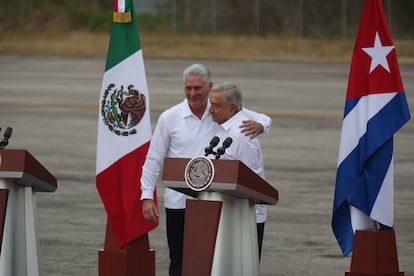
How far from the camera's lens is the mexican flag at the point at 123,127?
967 cm

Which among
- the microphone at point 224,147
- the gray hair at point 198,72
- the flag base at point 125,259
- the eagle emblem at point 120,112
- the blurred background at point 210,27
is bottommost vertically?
the flag base at point 125,259

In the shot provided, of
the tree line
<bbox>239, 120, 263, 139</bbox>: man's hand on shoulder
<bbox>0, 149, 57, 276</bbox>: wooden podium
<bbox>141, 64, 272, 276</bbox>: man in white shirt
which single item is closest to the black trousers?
<bbox>141, 64, 272, 276</bbox>: man in white shirt

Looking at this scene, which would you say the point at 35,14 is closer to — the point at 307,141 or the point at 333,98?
the point at 333,98

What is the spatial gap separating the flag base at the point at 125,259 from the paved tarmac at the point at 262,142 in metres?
1.56

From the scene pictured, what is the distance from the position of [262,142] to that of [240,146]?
11113 millimetres

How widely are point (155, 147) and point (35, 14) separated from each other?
4370cm

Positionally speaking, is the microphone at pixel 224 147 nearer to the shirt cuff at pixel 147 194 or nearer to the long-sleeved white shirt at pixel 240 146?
the long-sleeved white shirt at pixel 240 146

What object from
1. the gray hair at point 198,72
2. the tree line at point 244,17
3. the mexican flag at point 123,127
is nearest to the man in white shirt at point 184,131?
the gray hair at point 198,72

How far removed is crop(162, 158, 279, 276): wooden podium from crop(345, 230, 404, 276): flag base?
3.29 ft

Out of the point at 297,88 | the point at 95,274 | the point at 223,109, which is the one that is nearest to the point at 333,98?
the point at 297,88

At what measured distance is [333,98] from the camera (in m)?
26.9

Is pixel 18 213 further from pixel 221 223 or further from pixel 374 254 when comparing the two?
pixel 374 254

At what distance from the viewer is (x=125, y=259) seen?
961 cm

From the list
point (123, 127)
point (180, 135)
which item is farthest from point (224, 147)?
point (123, 127)
